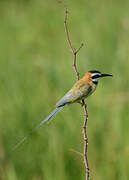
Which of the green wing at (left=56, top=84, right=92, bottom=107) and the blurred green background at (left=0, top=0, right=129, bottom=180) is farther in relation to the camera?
the blurred green background at (left=0, top=0, right=129, bottom=180)

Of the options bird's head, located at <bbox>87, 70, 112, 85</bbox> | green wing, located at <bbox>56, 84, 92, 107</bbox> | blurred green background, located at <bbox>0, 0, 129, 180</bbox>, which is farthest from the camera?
blurred green background, located at <bbox>0, 0, 129, 180</bbox>

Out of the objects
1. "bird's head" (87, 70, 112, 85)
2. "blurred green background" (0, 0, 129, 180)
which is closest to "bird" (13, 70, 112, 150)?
"bird's head" (87, 70, 112, 85)

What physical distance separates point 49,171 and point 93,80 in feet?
2.71

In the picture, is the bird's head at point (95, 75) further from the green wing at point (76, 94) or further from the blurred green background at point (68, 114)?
the blurred green background at point (68, 114)

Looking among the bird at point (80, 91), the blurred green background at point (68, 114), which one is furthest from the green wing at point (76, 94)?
the blurred green background at point (68, 114)

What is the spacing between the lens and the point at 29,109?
12.3 feet

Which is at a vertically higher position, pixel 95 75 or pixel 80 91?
pixel 95 75

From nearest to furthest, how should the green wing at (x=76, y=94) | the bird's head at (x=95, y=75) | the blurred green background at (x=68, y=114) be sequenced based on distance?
the green wing at (x=76, y=94) → the bird's head at (x=95, y=75) → the blurred green background at (x=68, y=114)

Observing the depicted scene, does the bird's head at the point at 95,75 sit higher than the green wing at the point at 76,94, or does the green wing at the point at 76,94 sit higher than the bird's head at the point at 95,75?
the bird's head at the point at 95,75

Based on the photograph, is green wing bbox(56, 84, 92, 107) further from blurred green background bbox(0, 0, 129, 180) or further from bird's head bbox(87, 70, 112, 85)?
blurred green background bbox(0, 0, 129, 180)

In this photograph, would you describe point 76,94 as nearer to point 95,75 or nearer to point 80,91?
point 80,91

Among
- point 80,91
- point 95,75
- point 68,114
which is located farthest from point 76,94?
point 68,114

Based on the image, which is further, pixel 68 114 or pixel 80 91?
pixel 68 114

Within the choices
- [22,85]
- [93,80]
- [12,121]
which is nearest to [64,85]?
[22,85]
